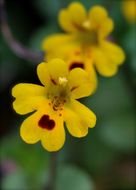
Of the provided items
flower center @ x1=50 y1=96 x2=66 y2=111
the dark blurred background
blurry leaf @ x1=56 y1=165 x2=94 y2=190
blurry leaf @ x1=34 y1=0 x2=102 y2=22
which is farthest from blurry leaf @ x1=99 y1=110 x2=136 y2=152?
flower center @ x1=50 y1=96 x2=66 y2=111

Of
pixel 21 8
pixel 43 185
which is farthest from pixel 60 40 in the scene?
pixel 21 8

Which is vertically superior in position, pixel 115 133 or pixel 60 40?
pixel 60 40

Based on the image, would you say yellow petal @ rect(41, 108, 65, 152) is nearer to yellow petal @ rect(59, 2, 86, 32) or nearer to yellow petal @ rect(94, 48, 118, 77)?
yellow petal @ rect(94, 48, 118, 77)

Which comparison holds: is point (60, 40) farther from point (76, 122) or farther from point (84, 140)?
point (84, 140)

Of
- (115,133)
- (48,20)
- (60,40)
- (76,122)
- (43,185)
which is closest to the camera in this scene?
(76,122)

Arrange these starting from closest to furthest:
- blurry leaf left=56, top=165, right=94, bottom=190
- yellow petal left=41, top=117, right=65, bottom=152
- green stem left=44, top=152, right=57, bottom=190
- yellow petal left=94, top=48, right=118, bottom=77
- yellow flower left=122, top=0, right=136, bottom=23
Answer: yellow petal left=41, top=117, right=65, bottom=152, yellow petal left=94, top=48, right=118, bottom=77, green stem left=44, top=152, right=57, bottom=190, blurry leaf left=56, top=165, right=94, bottom=190, yellow flower left=122, top=0, right=136, bottom=23

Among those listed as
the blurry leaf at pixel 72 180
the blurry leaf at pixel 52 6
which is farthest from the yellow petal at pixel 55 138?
the blurry leaf at pixel 52 6

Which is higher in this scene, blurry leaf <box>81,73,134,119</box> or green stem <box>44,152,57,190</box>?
blurry leaf <box>81,73,134,119</box>

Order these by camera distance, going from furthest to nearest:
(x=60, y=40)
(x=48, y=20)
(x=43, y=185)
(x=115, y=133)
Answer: (x=48, y=20), (x=115, y=133), (x=43, y=185), (x=60, y=40)
